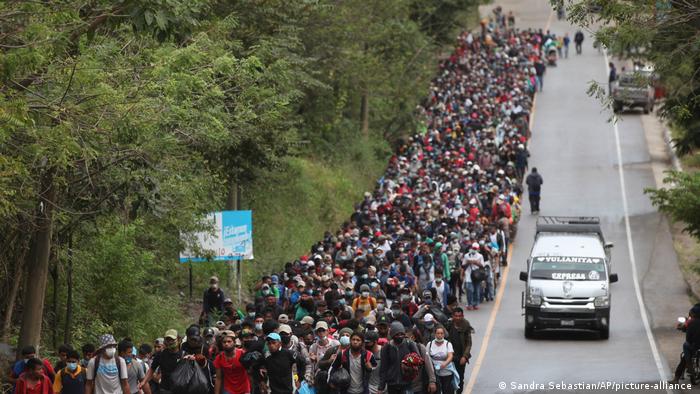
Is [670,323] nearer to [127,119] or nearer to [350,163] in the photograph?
[127,119]

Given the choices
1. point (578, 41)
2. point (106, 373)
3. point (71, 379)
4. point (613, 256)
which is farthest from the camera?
point (578, 41)

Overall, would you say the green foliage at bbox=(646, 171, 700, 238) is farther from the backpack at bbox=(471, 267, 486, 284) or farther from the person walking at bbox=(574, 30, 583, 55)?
the person walking at bbox=(574, 30, 583, 55)

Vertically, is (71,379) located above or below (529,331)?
below

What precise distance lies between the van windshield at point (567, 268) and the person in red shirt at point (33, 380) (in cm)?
1481

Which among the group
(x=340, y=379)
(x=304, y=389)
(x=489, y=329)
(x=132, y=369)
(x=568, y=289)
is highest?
(x=568, y=289)

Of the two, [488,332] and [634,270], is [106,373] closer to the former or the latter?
[488,332]

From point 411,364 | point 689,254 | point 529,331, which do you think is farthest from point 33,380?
point 689,254

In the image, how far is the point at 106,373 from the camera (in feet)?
56.5

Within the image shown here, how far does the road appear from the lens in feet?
85.4

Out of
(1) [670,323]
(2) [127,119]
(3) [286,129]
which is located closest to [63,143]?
(2) [127,119]

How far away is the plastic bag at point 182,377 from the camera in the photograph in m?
17.2

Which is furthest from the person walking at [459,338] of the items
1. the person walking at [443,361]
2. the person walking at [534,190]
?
the person walking at [534,190]

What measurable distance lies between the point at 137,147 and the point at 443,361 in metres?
5.22

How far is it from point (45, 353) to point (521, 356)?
932 cm
